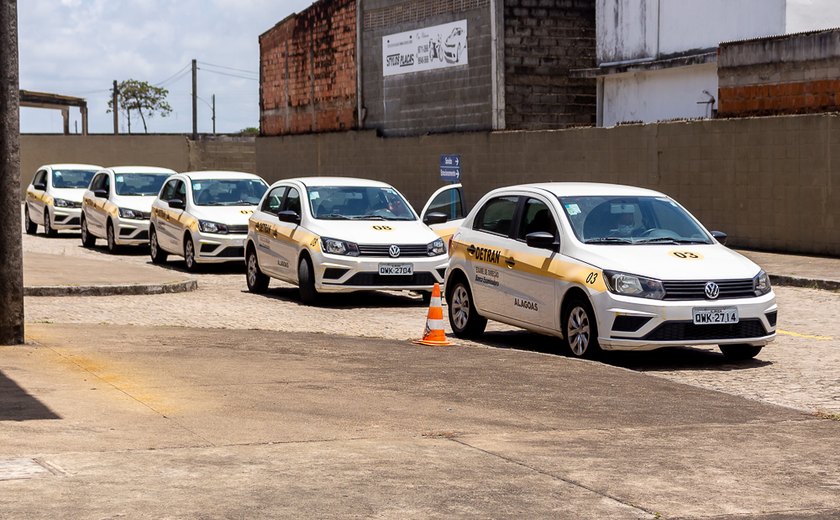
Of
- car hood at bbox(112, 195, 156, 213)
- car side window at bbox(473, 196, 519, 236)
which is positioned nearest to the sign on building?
car hood at bbox(112, 195, 156, 213)

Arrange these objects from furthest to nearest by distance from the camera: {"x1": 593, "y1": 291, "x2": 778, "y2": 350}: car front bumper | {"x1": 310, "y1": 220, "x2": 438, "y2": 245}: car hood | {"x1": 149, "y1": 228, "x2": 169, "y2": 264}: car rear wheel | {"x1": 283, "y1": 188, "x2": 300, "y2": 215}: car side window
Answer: {"x1": 149, "y1": 228, "x2": 169, "y2": 264}: car rear wheel
{"x1": 283, "y1": 188, "x2": 300, "y2": 215}: car side window
{"x1": 310, "y1": 220, "x2": 438, "y2": 245}: car hood
{"x1": 593, "y1": 291, "x2": 778, "y2": 350}: car front bumper

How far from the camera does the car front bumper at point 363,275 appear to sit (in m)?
17.3

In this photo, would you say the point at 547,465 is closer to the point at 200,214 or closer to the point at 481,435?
the point at 481,435

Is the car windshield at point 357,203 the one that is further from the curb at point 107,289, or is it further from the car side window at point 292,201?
the curb at point 107,289

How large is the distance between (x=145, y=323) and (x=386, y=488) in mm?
8921

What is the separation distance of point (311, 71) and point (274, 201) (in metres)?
25.8

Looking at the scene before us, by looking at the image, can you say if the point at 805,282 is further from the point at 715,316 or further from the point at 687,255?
the point at 715,316

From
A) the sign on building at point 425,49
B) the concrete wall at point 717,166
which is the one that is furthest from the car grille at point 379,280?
the sign on building at point 425,49

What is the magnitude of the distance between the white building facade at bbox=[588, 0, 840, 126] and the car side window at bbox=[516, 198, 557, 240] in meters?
17.7

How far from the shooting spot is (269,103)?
48875 millimetres

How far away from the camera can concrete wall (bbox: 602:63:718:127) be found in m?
31.3

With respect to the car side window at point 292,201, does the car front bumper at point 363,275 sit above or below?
below

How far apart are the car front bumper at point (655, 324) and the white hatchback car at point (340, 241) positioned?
5.58 meters

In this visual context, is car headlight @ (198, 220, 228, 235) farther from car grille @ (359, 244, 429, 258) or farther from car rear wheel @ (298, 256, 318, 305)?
car grille @ (359, 244, 429, 258)
